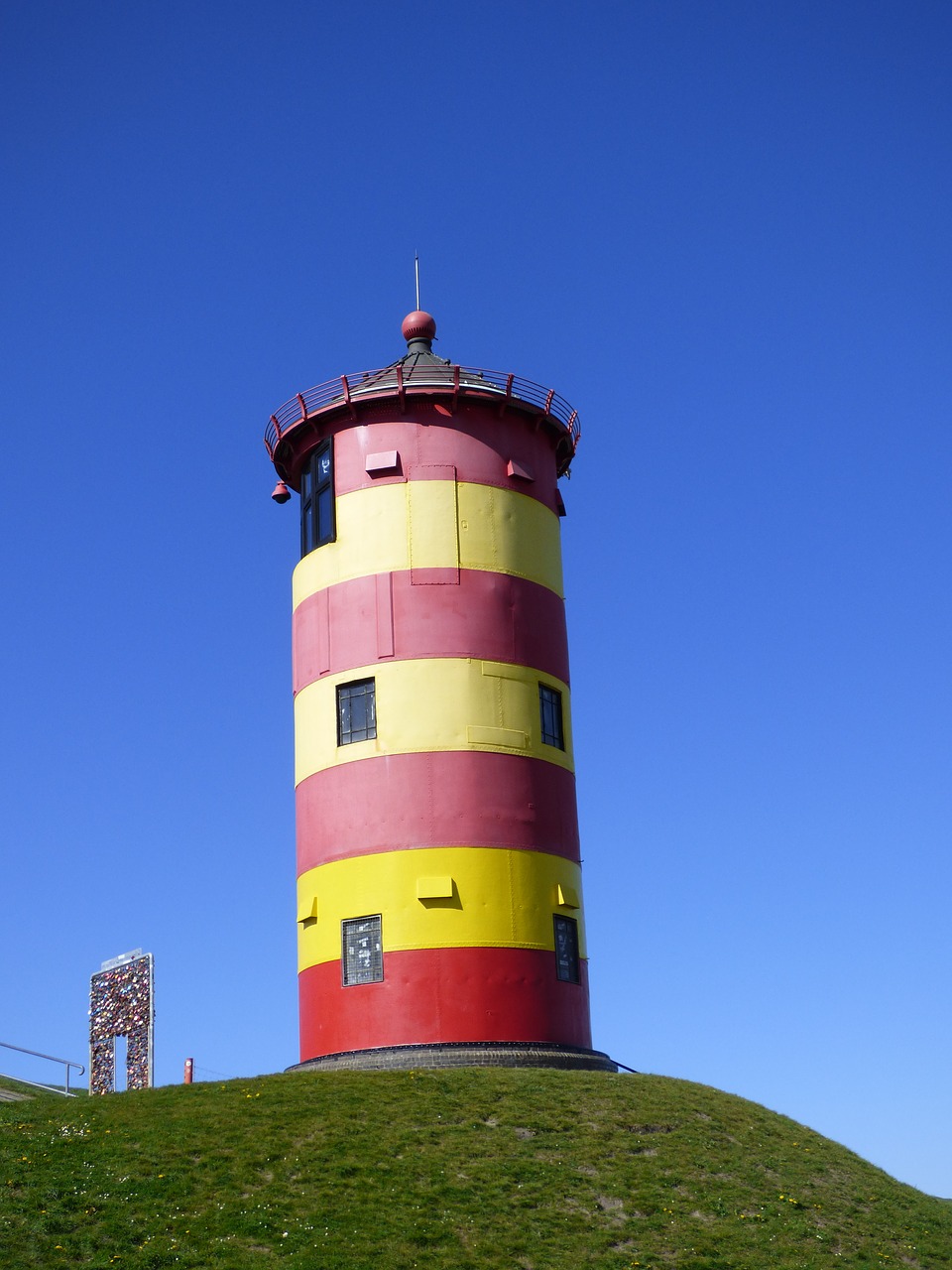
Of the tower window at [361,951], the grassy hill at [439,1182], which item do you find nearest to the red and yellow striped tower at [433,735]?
the tower window at [361,951]

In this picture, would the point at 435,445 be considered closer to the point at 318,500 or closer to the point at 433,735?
the point at 318,500

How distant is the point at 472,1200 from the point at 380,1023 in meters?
7.54

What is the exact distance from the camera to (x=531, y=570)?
3344 cm

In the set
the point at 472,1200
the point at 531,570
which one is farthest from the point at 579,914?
the point at 472,1200

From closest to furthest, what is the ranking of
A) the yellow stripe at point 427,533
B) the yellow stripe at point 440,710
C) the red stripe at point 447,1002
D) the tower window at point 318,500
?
the red stripe at point 447,1002 < the yellow stripe at point 440,710 < the yellow stripe at point 427,533 < the tower window at point 318,500

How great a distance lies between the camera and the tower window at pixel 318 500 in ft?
111

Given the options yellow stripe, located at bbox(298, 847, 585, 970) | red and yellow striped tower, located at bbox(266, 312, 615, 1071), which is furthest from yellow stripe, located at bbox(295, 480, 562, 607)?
yellow stripe, located at bbox(298, 847, 585, 970)

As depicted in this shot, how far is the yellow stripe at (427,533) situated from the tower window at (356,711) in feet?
8.06

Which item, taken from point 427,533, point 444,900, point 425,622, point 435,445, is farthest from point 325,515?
point 444,900

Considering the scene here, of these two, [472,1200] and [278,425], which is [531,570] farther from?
[472,1200]

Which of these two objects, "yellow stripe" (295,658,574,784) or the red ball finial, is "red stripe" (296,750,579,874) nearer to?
"yellow stripe" (295,658,574,784)

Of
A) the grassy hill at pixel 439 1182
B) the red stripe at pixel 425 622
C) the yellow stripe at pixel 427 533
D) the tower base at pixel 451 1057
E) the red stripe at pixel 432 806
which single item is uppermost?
the yellow stripe at pixel 427 533

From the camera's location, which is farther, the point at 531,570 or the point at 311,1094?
the point at 531,570

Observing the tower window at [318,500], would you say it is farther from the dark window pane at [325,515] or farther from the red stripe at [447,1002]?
the red stripe at [447,1002]
